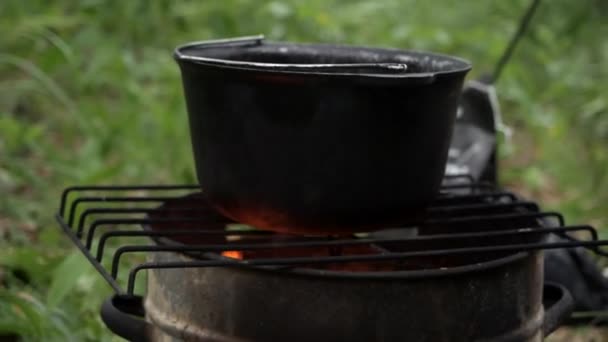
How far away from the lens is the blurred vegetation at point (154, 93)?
268 cm

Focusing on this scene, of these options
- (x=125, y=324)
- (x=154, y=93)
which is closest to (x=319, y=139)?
(x=125, y=324)

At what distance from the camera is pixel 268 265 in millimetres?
1325

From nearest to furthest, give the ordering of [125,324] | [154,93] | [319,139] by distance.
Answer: [319,139]
[125,324]
[154,93]

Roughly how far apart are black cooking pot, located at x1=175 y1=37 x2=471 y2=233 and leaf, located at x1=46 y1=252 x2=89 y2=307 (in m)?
0.65

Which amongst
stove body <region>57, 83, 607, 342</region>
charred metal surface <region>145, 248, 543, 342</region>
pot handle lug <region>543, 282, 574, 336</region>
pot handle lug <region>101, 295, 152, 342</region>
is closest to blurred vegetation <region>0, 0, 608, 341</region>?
pot handle lug <region>101, 295, 152, 342</region>

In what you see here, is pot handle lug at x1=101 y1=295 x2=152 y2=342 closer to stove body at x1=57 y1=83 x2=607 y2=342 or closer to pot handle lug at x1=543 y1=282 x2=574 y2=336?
stove body at x1=57 y1=83 x2=607 y2=342

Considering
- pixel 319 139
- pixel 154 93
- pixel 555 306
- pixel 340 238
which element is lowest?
pixel 154 93

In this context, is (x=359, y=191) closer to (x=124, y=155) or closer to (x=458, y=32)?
(x=124, y=155)

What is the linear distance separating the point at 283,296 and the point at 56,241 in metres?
1.55

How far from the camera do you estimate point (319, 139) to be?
1.35 meters

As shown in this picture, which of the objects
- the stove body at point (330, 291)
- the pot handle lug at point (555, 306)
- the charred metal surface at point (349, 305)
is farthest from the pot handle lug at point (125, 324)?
the pot handle lug at point (555, 306)

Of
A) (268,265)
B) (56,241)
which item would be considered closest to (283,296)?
(268,265)

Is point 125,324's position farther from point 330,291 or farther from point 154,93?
point 154,93

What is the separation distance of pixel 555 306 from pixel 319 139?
656 mm
